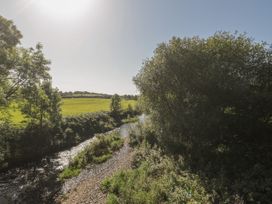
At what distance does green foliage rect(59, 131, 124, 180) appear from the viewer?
28731 mm

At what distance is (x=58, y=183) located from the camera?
84.9 ft

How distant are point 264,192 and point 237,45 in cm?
1343

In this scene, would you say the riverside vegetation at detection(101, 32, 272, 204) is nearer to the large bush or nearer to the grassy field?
the large bush

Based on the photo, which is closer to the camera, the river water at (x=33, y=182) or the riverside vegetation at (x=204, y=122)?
the riverside vegetation at (x=204, y=122)

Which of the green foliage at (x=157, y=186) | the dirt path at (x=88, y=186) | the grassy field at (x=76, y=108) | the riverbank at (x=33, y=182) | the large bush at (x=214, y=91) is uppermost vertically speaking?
the large bush at (x=214, y=91)

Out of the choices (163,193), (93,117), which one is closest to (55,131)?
(93,117)

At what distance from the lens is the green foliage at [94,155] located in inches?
1131

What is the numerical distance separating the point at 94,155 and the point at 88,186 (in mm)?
11700

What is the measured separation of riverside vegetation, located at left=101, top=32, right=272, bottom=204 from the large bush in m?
0.07

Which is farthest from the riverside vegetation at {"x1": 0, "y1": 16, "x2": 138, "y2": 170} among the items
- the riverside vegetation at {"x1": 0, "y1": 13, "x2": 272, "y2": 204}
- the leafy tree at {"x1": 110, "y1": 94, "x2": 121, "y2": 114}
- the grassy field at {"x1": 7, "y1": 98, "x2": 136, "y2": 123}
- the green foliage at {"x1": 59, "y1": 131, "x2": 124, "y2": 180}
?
the leafy tree at {"x1": 110, "y1": 94, "x2": 121, "y2": 114}

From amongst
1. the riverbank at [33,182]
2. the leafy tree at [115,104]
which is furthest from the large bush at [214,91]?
the leafy tree at [115,104]

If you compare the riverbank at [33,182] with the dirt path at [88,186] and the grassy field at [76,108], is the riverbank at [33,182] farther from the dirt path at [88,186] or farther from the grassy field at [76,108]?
the grassy field at [76,108]

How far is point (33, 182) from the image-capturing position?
26.9 metres

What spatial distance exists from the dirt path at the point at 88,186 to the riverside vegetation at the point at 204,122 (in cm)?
103
